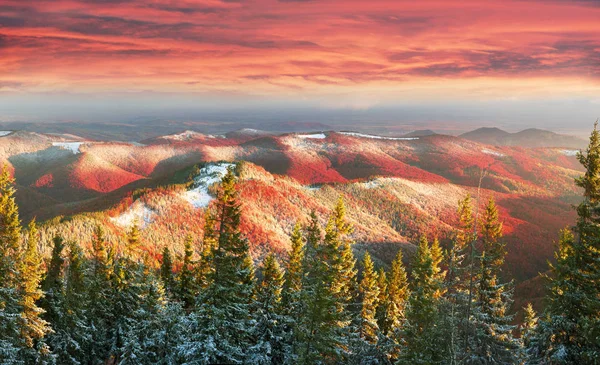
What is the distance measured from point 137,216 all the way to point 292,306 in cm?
6963

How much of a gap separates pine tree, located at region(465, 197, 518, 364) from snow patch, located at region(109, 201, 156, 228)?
80189mm

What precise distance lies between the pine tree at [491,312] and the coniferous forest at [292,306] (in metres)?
0.10

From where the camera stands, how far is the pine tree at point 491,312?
26.6 meters

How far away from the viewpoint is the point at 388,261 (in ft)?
350

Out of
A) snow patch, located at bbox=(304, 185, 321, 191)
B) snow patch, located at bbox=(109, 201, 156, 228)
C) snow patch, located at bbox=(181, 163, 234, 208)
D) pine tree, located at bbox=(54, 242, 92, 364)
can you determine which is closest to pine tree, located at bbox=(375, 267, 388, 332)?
pine tree, located at bbox=(54, 242, 92, 364)

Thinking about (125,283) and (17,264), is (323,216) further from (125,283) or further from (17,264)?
(17,264)

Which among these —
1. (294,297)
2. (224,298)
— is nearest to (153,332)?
(224,298)

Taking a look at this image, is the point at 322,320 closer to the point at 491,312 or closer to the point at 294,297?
the point at 294,297

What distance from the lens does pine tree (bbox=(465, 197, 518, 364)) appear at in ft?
87.2

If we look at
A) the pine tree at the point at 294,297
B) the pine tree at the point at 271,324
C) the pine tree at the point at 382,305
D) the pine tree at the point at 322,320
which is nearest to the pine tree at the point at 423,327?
the pine tree at the point at 322,320

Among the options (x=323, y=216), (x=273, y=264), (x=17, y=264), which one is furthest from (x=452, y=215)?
(x=17, y=264)

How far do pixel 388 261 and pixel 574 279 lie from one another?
88951 mm

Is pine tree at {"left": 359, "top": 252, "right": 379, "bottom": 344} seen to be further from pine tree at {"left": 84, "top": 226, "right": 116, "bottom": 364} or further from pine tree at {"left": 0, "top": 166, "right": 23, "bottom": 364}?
pine tree at {"left": 0, "top": 166, "right": 23, "bottom": 364}

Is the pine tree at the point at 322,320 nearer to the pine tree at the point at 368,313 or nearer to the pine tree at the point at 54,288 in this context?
the pine tree at the point at 368,313
